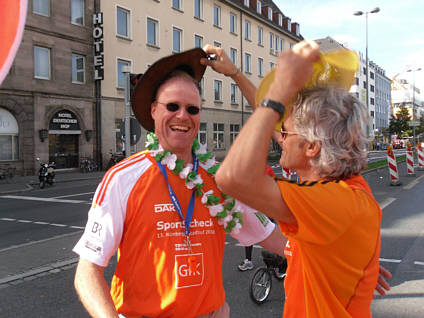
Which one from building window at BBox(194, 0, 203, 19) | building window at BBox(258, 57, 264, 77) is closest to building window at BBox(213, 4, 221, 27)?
building window at BBox(194, 0, 203, 19)

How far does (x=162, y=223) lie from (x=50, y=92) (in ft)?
69.3

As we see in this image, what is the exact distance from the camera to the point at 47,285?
15.4ft

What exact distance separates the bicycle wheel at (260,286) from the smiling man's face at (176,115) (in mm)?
2696

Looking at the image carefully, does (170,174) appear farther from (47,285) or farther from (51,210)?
(51,210)

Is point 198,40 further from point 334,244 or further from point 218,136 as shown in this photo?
point 334,244

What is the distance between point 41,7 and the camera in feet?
68.0

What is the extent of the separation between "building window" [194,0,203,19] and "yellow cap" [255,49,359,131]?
31.6 m

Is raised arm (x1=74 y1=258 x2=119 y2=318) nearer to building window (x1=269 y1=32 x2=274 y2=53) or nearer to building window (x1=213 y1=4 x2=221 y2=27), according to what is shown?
building window (x1=213 y1=4 x2=221 y2=27)

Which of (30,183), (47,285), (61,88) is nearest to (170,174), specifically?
(47,285)

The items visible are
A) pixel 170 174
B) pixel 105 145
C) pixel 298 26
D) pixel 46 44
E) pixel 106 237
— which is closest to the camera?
pixel 106 237

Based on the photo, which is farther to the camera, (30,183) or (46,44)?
(46,44)

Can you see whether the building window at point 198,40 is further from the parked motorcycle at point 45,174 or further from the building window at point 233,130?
the parked motorcycle at point 45,174

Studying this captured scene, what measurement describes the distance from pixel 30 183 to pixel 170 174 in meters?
16.6

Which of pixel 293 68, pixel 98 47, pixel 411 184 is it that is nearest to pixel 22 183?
pixel 98 47
